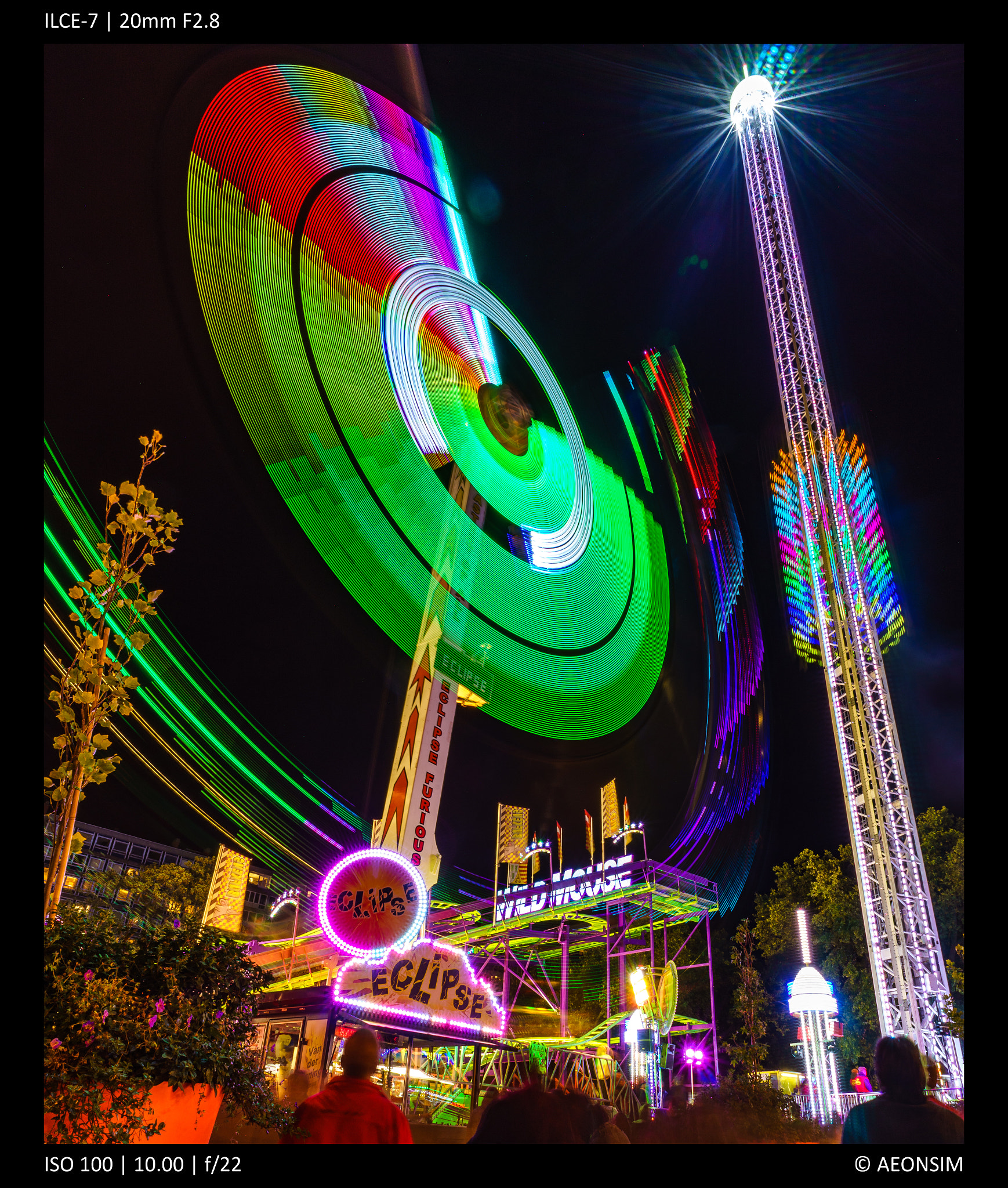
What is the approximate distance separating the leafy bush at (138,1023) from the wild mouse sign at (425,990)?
7.33 metres

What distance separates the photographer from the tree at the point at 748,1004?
28.8 meters

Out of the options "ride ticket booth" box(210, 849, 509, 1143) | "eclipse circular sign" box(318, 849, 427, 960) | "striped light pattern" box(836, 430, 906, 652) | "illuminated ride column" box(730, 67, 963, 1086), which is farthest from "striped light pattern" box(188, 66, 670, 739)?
"ride ticket booth" box(210, 849, 509, 1143)

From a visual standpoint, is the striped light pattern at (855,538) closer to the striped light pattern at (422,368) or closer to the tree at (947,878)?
the striped light pattern at (422,368)

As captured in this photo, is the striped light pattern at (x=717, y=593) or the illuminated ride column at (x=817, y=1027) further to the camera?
the striped light pattern at (x=717, y=593)

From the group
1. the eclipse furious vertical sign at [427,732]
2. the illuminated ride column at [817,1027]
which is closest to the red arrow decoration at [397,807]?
the eclipse furious vertical sign at [427,732]

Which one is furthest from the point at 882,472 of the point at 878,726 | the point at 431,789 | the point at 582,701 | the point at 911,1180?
the point at 911,1180

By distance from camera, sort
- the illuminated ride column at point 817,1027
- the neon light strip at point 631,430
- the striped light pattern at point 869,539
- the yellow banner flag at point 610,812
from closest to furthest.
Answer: the illuminated ride column at point 817,1027, the striped light pattern at point 869,539, the neon light strip at point 631,430, the yellow banner flag at point 610,812

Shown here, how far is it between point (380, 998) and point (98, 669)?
9.37 meters

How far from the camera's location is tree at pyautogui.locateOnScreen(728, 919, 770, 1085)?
28.8 metres

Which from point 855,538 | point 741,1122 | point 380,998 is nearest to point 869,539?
point 855,538

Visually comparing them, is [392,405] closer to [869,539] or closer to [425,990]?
[425,990]

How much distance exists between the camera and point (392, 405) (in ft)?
59.5

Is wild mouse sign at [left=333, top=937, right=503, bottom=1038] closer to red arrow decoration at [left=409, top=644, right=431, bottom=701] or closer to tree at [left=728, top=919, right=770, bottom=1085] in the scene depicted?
red arrow decoration at [left=409, top=644, right=431, bottom=701]

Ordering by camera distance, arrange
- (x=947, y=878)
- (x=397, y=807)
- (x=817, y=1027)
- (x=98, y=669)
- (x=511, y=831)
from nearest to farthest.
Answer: (x=98, y=669) < (x=397, y=807) < (x=817, y=1027) < (x=947, y=878) < (x=511, y=831)
